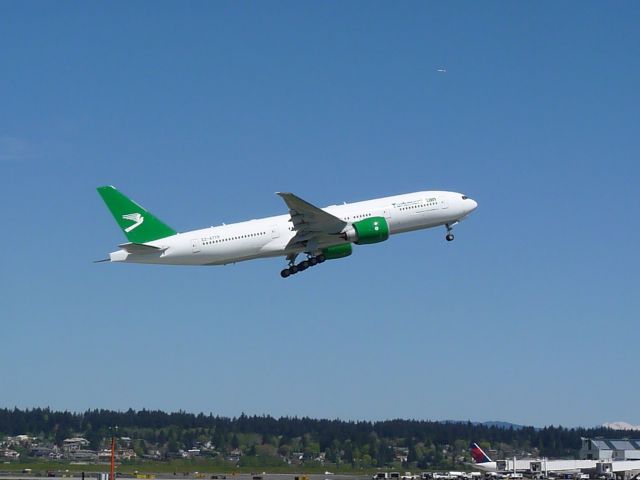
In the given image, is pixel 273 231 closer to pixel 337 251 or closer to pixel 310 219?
pixel 310 219

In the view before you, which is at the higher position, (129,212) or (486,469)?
(129,212)

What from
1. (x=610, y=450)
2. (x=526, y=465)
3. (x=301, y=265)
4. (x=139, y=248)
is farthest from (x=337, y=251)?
(x=610, y=450)

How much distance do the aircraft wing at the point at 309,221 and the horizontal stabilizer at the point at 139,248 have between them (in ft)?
40.4

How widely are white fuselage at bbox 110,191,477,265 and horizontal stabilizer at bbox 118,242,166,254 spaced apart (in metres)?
0.33

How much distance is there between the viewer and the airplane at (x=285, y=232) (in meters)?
102

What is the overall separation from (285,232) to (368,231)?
7.79 meters

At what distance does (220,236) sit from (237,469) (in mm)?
79246

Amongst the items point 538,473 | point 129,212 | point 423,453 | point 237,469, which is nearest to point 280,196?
point 129,212

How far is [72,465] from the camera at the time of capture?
589 feet

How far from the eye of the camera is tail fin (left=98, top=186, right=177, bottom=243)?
10306cm

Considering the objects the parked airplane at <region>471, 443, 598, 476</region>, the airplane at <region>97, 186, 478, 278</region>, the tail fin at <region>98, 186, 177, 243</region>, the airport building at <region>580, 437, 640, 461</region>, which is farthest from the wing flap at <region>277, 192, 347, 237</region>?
the airport building at <region>580, 437, 640, 461</region>

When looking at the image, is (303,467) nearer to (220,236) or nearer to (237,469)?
(237,469)

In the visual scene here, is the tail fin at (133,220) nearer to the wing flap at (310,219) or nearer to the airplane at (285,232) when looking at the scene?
the airplane at (285,232)

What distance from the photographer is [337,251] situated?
350ft
